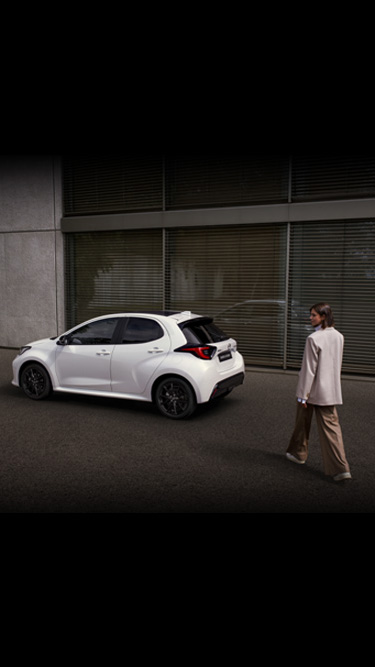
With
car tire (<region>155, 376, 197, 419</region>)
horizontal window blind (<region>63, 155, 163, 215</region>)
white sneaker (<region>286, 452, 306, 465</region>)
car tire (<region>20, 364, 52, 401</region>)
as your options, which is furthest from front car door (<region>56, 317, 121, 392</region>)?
horizontal window blind (<region>63, 155, 163, 215</region>)

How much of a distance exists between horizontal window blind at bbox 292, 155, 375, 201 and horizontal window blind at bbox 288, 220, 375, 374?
23.8 inches

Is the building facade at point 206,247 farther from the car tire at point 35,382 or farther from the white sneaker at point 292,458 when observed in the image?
the white sneaker at point 292,458

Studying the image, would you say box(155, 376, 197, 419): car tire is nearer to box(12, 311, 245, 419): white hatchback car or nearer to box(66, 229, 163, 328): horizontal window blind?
box(12, 311, 245, 419): white hatchback car

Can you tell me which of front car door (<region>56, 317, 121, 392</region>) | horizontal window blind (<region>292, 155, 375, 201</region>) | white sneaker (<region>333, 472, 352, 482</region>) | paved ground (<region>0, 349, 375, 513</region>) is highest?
horizontal window blind (<region>292, 155, 375, 201</region>)

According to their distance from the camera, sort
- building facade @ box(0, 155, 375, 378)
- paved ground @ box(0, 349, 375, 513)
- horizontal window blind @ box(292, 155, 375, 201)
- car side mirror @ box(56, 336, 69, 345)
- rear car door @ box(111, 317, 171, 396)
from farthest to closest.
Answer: building facade @ box(0, 155, 375, 378)
horizontal window blind @ box(292, 155, 375, 201)
car side mirror @ box(56, 336, 69, 345)
rear car door @ box(111, 317, 171, 396)
paved ground @ box(0, 349, 375, 513)

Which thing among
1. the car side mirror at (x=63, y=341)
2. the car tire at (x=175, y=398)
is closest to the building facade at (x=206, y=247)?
the car side mirror at (x=63, y=341)

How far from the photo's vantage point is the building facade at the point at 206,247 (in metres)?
10.1

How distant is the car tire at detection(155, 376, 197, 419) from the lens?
261 inches

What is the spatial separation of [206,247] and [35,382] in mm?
5378

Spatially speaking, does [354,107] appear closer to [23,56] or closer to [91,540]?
[23,56]

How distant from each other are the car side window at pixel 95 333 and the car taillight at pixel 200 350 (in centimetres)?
127

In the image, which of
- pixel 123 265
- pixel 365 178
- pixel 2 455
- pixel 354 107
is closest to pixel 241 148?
pixel 354 107

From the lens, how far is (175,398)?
6738mm

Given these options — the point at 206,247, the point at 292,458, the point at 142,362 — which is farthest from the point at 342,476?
the point at 206,247
